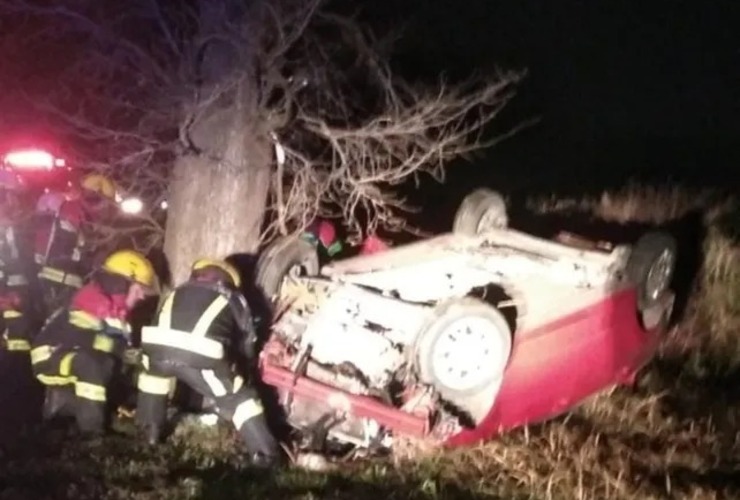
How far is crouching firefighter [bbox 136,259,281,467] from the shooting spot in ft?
22.9

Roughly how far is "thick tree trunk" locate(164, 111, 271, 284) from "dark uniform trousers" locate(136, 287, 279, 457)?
126cm

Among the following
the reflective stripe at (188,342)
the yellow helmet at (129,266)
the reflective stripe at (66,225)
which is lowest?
the reflective stripe at (188,342)

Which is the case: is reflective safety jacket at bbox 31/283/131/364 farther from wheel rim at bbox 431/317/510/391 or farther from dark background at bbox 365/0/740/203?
dark background at bbox 365/0/740/203

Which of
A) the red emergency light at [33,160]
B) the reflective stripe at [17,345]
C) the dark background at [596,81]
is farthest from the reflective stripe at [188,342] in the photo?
the dark background at [596,81]

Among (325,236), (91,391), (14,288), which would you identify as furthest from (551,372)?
(14,288)

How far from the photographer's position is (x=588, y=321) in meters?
7.50

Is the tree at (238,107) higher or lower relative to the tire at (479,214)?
higher

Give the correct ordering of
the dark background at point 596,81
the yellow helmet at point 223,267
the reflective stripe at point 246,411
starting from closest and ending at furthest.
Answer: the reflective stripe at point 246,411 < the yellow helmet at point 223,267 < the dark background at point 596,81

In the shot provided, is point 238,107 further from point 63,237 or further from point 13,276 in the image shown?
point 13,276

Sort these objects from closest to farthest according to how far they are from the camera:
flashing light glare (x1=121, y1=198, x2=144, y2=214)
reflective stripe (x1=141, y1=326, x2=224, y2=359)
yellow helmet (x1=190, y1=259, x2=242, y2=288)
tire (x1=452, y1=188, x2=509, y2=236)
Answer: reflective stripe (x1=141, y1=326, x2=224, y2=359) → yellow helmet (x1=190, y1=259, x2=242, y2=288) → tire (x1=452, y1=188, x2=509, y2=236) → flashing light glare (x1=121, y1=198, x2=144, y2=214)

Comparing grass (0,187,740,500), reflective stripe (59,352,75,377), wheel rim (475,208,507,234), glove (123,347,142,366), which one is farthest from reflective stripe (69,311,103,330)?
wheel rim (475,208,507,234)

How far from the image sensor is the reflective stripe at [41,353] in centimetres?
766

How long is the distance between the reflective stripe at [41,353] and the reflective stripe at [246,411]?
1.35 meters

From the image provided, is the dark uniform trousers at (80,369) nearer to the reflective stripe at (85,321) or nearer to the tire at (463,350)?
the reflective stripe at (85,321)
